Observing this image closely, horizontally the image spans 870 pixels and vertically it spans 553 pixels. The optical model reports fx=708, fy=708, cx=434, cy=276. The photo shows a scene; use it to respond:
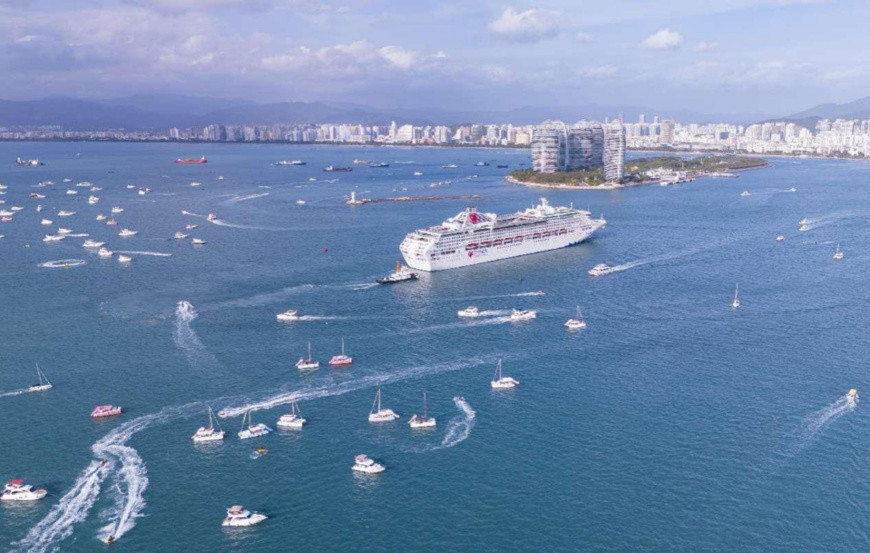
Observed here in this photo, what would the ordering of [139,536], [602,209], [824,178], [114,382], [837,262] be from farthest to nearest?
1. [824,178]
2. [602,209]
3. [837,262]
4. [114,382]
5. [139,536]

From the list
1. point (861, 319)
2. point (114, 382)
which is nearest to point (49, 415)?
point (114, 382)

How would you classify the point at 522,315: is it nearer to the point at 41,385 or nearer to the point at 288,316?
the point at 288,316

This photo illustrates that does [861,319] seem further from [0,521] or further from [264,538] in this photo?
[0,521]

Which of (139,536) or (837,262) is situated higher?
(837,262)

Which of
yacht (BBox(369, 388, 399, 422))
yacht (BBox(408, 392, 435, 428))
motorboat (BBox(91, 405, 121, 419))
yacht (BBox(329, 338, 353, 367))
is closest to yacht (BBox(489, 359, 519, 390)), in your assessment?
yacht (BBox(408, 392, 435, 428))

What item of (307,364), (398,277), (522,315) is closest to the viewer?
(307,364)

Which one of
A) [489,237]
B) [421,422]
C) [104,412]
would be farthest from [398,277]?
[104,412]

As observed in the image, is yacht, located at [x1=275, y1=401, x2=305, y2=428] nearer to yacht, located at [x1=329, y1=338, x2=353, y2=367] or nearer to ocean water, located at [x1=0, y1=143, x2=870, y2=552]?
ocean water, located at [x1=0, y1=143, x2=870, y2=552]
